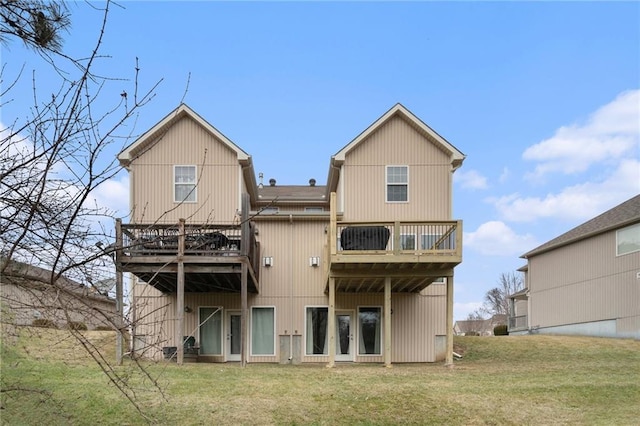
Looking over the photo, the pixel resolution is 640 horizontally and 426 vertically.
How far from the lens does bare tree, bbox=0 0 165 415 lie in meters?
3.26

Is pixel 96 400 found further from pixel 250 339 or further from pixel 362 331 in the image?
pixel 362 331

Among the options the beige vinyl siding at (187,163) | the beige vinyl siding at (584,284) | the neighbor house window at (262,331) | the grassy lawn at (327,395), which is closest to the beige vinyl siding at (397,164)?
the beige vinyl siding at (187,163)

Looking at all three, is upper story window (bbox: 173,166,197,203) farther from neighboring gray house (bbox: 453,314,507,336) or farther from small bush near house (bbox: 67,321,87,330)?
neighboring gray house (bbox: 453,314,507,336)

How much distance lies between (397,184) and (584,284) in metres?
11.7

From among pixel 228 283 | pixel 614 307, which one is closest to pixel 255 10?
pixel 228 283

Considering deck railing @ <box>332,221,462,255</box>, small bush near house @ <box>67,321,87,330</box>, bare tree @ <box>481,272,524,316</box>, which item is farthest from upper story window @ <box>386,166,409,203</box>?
bare tree @ <box>481,272,524,316</box>

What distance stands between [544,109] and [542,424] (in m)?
12.9

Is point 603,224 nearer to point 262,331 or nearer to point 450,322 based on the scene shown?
point 450,322

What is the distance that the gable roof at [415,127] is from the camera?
1590 cm

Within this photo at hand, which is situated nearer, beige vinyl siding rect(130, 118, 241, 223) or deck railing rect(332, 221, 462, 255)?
deck railing rect(332, 221, 462, 255)

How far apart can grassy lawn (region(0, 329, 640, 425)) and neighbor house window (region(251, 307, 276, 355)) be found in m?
3.50

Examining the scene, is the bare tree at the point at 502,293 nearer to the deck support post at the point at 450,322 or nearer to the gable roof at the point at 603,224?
the gable roof at the point at 603,224

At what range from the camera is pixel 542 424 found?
8.44 m

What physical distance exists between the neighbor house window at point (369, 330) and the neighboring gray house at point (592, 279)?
1061cm
